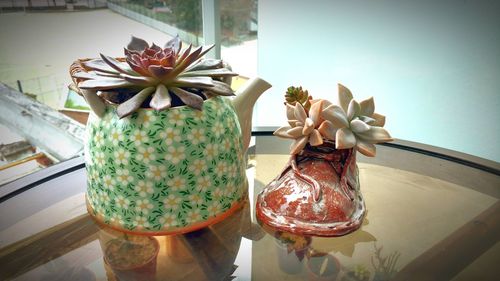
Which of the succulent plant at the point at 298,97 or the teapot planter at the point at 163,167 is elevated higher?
the succulent plant at the point at 298,97

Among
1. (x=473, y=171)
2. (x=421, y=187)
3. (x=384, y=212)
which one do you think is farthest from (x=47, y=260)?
(x=473, y=171)

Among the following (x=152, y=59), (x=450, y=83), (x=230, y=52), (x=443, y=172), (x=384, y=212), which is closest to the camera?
(x=152, y=59)

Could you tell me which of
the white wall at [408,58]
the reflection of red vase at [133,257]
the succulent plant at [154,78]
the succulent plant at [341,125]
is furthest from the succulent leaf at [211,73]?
the white wall at [408,58]

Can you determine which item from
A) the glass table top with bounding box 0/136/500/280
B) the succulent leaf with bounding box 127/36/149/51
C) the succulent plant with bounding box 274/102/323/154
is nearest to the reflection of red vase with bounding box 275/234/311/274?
the glass table top with bounding box 0/136/500/280

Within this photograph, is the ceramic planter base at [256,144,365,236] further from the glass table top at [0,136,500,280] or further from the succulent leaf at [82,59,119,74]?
the succulent leaf at [82,59,119,74]

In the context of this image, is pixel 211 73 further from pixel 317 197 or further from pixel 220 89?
pixel 317 197

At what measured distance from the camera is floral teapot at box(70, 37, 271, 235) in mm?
499

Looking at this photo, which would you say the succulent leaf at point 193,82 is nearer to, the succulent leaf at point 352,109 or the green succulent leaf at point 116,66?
the green succulent leaf at point 116,66

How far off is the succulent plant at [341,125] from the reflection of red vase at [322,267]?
14 centimetres

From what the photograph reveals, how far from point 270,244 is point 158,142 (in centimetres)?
20

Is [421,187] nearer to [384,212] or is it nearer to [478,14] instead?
[384,212]

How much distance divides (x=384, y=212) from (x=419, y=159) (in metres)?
0.25

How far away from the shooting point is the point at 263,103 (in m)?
1.41

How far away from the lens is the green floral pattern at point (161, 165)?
50 centimetres
